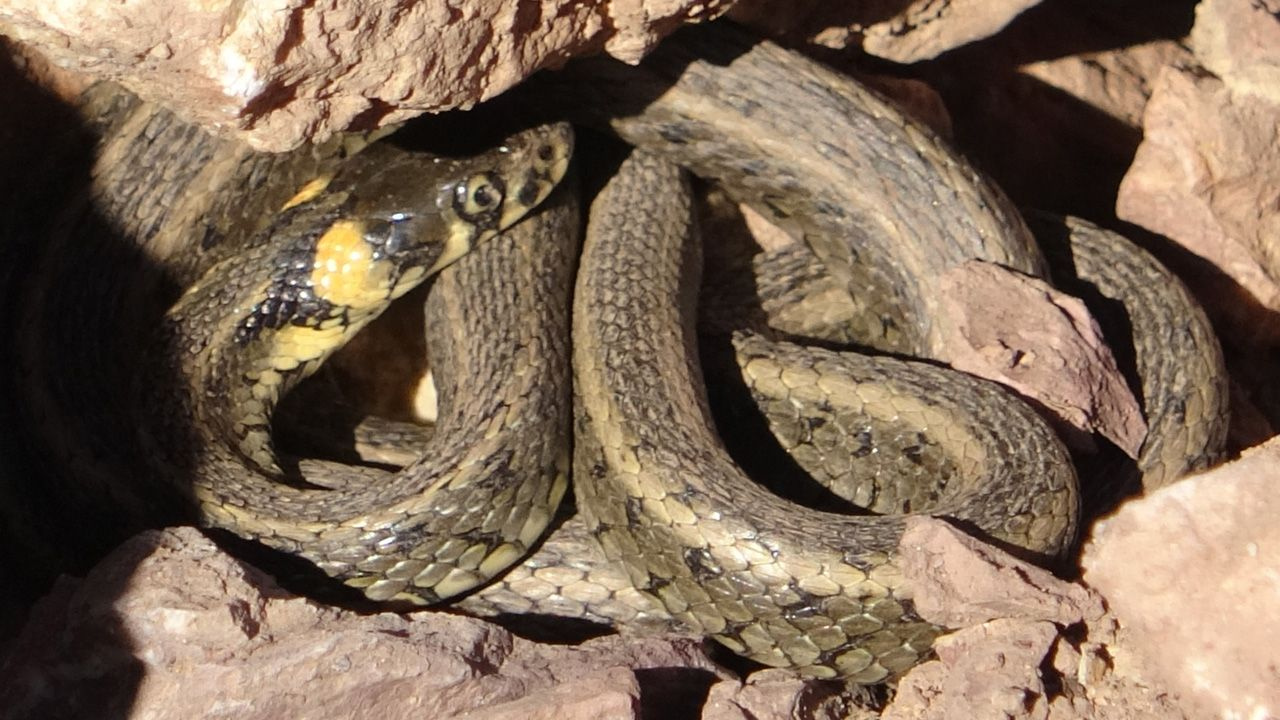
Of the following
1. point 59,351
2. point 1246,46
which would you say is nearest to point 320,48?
point 59,351

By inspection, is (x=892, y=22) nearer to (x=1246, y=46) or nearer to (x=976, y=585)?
(x=1246, y=46)

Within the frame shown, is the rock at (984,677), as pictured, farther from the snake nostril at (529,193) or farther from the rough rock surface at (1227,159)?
the rough rock surface at (1227,159)

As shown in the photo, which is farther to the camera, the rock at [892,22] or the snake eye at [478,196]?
the rock at [892,22]

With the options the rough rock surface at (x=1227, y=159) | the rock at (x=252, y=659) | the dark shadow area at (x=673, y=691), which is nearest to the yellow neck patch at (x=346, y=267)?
the rock at (x=252, y=659)

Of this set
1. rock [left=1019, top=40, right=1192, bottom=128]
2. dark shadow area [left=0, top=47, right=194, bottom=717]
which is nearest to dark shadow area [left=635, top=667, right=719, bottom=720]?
dark shadow area [left=0, top=47, right=194, bottom=717]

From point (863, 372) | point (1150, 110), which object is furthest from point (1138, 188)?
point (863, 372)

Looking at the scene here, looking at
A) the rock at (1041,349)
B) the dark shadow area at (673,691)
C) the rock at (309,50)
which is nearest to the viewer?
the rock at (309,50)
